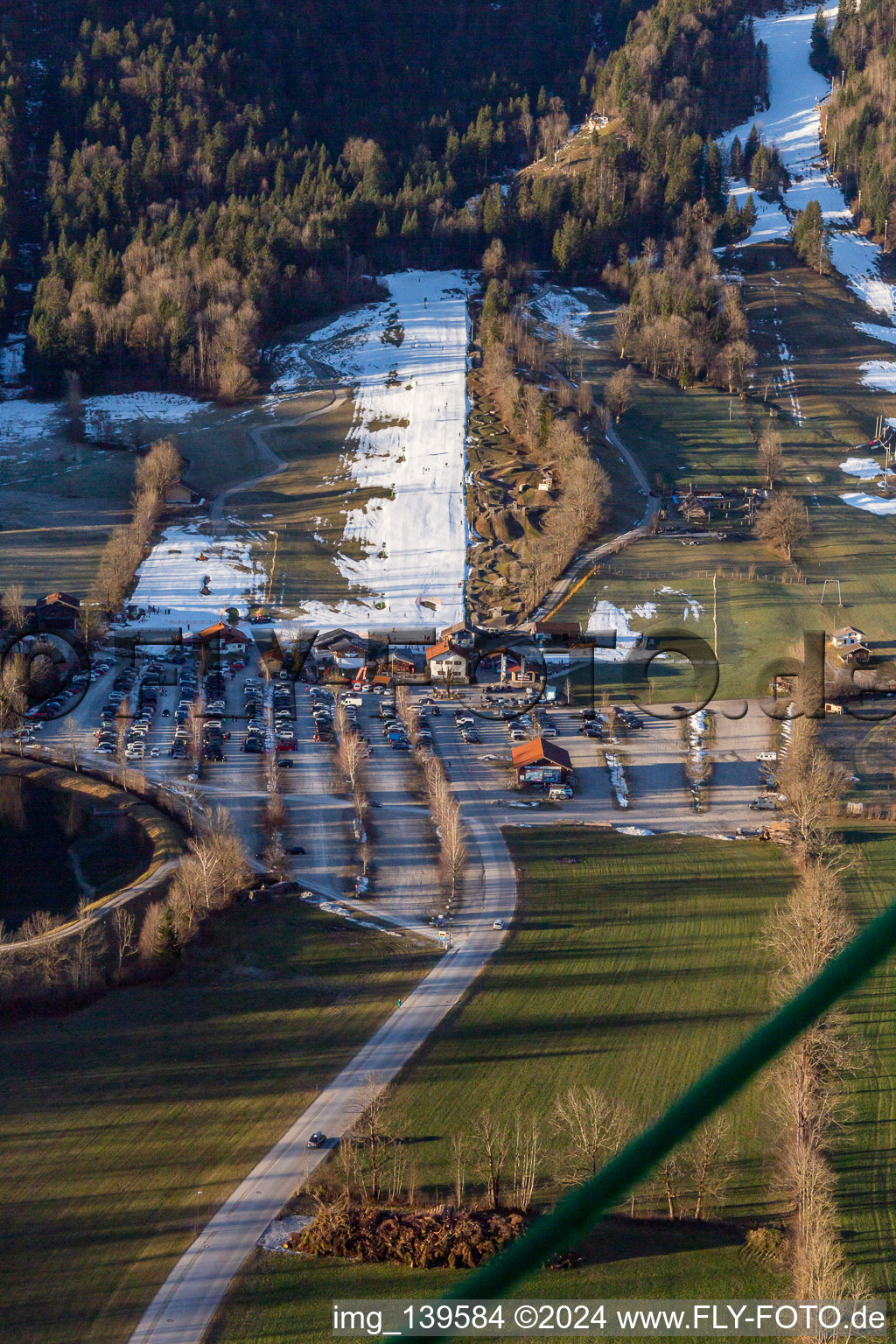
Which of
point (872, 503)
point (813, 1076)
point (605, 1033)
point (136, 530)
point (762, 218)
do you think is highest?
point (762, 218)

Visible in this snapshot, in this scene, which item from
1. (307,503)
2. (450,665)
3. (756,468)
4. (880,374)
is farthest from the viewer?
(880,374)

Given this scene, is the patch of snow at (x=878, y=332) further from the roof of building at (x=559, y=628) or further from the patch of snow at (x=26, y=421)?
the patch of snow at (x=26, y=421)

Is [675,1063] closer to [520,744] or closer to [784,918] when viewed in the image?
[784,918]

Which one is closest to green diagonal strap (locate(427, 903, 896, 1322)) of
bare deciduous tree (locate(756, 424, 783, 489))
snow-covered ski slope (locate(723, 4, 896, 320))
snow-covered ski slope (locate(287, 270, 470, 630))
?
snow-covered ski slope (locate(287, 270, 470, 630))

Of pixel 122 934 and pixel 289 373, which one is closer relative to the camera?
pixel 122 934

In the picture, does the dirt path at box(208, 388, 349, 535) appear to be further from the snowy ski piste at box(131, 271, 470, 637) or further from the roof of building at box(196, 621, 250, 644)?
the roof of building at box(196, 621, 250, 644)

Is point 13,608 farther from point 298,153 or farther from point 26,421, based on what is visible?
point 298,153

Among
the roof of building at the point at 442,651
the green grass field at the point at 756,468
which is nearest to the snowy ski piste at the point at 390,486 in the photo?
the roof of building at the point at 442,651

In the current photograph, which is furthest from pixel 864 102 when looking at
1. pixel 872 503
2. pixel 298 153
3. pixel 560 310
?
pixel 872 503

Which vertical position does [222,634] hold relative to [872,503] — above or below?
below
